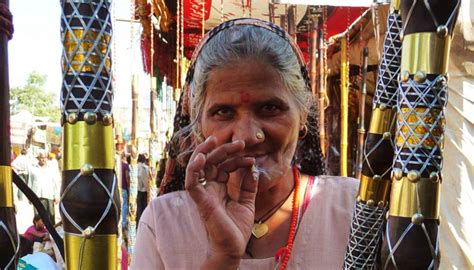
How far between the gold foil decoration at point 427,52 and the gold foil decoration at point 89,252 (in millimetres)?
521

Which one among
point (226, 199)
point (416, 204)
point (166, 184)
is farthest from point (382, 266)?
point (166, 184)

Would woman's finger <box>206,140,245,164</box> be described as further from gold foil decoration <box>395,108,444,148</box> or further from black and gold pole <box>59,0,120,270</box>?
gold foil decoration <box>395,108,444,148</box>

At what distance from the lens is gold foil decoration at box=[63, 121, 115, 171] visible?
72 centimetres

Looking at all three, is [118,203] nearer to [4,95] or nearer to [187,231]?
[4,95]

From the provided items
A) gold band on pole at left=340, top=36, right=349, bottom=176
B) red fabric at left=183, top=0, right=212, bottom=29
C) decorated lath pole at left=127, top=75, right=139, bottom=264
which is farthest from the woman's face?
red fabric at left=183, top=0, right=212, bottom=29

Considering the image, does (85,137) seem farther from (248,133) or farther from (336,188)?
(336,188)

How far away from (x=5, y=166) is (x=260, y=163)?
23.4 inches

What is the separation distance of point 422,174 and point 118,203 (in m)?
0.46

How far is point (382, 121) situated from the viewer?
921mm

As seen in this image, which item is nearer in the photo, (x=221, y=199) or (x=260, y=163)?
(x=221, y=199)

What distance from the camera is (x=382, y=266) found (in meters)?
0.72

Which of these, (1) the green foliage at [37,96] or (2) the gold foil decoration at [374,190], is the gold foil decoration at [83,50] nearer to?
(2) the gold foil decoration at [374,190]

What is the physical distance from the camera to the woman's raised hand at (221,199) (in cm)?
83

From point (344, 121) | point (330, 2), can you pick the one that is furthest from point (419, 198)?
point (344, 121)
